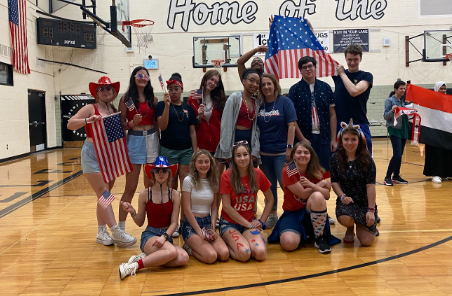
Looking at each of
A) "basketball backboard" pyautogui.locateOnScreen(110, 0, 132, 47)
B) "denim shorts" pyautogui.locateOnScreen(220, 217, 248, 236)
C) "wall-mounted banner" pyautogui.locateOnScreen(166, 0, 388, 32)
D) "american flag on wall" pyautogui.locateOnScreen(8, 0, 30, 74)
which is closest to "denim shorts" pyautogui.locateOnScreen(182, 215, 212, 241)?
"denim shorts" pyautogui.locateOnScreen(220, 217, 248, 236)

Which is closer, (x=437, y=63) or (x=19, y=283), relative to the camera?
(x=19, y=283)

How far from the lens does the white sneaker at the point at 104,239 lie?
427cm

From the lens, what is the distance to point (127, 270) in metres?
3.35

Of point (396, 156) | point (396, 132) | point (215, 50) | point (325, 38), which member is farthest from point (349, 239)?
point (325, 38)

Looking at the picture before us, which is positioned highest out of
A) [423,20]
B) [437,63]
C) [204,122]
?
[423,20]

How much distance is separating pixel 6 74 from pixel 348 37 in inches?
471

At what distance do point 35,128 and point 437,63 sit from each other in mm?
Answer: 15041

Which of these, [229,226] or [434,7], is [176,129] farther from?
[434,7]

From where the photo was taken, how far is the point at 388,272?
3303 mm

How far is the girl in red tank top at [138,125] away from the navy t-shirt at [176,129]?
0.36 ft

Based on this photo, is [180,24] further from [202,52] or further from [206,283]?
[206,283]

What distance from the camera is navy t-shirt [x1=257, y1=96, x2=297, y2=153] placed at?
446 centimetres

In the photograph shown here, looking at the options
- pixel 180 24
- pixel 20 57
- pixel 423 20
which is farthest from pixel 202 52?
pixel 423 20

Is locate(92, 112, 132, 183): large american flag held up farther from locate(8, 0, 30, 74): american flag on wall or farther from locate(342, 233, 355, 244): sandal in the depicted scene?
locate(8, 0, 30, 74): american flag on wall
